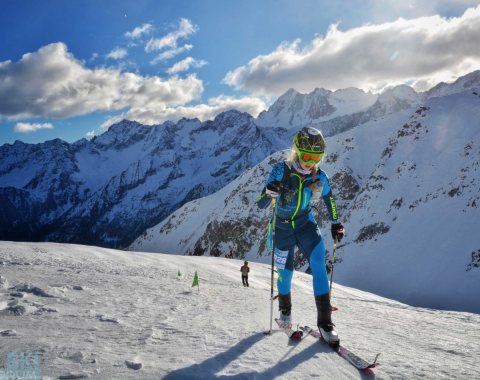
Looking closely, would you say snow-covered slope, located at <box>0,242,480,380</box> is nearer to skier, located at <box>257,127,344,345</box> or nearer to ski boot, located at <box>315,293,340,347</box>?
A: ski boot, located at <box>315,293,340,347</box>

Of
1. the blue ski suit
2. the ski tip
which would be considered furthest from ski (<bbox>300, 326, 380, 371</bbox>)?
the blue ski suit

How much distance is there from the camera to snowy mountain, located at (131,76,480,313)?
36406mm

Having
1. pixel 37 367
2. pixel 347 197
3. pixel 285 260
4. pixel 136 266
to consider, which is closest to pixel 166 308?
pixel 285 260

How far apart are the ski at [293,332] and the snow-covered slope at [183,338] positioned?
129 millimetres

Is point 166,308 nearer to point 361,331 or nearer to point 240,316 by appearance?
point 240,316

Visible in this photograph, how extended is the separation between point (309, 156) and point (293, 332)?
9.25ft

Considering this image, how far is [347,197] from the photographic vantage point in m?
67.3

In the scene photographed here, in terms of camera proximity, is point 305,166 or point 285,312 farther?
point 305,166

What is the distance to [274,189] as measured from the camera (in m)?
6.19

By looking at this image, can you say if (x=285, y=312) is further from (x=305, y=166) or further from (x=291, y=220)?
(x=305, y=166)

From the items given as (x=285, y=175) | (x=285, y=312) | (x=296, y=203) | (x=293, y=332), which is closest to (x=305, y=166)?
(x=285, y=175)

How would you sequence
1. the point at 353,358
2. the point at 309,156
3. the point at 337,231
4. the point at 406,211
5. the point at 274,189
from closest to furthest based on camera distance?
1. the point at 353,358
2. the point at 274,189
3. the point at 309,156
4. the point at 337,231
5. the point at 406,211

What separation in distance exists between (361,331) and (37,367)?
5267 mm

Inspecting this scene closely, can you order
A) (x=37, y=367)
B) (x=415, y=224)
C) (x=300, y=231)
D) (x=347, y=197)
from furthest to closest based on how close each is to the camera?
(x=347, y=197)
(x=415, y=224)
(x=300, y=231)
(x=37, y=367)
